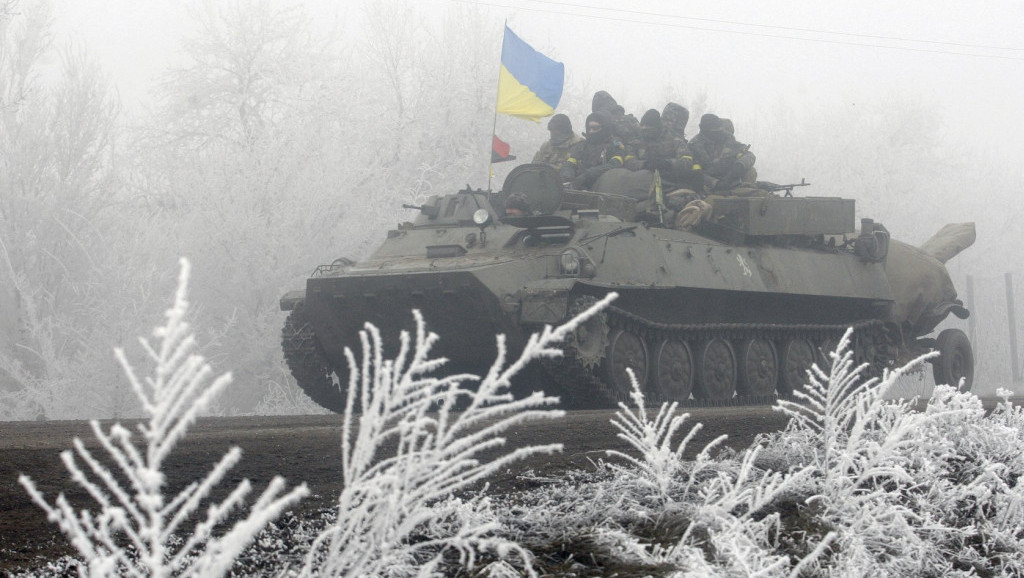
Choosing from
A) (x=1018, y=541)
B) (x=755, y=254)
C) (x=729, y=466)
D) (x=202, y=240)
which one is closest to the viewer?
(x=1018, y=541)

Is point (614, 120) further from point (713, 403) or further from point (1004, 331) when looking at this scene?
point (1004, 331)

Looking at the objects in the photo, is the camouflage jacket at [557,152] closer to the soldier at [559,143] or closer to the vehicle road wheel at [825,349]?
the soldier at [559,143]

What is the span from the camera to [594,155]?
51.7 feet

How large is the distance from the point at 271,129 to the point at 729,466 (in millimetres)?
20117

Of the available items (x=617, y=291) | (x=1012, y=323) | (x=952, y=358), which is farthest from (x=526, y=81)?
(x=1012, y=323)

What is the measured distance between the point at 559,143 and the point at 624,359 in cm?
477

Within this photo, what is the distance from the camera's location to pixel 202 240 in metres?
19.2

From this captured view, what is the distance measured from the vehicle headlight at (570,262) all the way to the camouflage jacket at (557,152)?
169 inches

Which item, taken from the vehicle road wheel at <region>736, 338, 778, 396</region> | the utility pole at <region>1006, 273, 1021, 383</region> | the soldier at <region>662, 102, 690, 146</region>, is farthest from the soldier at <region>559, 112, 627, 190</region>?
the utility pole at <region>1006, 273, 1021, 383</region>

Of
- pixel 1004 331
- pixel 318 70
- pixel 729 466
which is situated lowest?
pixel 1004 331

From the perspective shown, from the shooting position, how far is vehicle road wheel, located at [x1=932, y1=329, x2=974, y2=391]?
16.9 m

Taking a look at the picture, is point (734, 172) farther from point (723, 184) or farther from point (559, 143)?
point (559, 143)

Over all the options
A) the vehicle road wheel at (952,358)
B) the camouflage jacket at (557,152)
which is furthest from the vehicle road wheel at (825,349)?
the camouflage jacket at (557,152)

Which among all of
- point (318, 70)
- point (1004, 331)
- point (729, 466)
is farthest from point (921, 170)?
point (729, 466)
